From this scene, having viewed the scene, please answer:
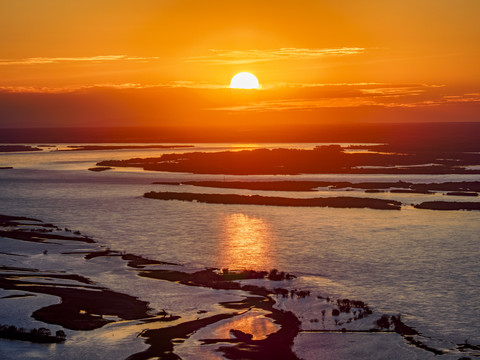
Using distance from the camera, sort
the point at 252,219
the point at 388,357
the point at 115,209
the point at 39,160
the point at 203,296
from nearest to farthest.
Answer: the point at 388,357
the point at 203,296
the point at 252,219
the point at 115,209
the point at 39,160

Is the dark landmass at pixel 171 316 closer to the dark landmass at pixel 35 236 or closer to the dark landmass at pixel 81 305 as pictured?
the dark landmass at pixel 81 305

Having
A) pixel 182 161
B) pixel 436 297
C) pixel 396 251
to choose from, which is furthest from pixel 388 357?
pixel 182 161

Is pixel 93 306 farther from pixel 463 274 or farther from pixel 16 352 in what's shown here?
pixel 463 274

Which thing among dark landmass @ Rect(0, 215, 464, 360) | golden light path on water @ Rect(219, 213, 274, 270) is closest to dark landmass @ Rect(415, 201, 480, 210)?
golden light path on water @ Rect(219, 213, 274, 270)

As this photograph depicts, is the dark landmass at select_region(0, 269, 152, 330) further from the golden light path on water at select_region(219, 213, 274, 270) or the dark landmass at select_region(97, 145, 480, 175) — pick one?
the dark landmass at select_region(97, 145, 480, 175)

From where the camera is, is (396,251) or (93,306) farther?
(396,251)

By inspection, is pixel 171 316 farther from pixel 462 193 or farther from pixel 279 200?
pixel 462 193
